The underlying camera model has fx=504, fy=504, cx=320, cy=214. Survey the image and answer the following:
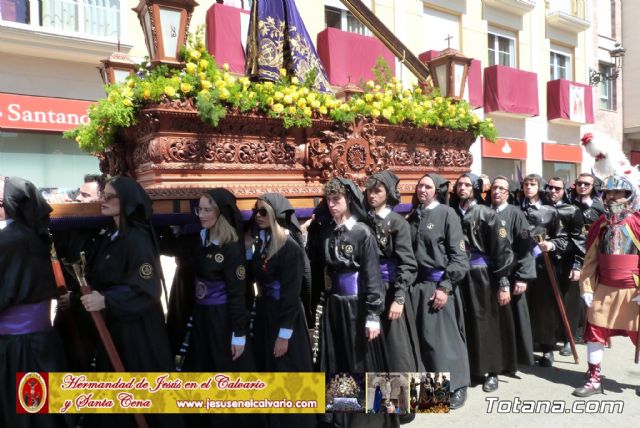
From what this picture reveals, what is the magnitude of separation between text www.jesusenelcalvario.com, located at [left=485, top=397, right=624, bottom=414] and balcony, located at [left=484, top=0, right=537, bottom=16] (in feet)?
45.7

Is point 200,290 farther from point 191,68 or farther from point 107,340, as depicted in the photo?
point 191,68

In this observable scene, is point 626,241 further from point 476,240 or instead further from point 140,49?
point 140,49

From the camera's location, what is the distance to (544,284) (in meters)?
5.82

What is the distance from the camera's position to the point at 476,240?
16.1ft

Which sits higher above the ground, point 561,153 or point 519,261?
point 561,153

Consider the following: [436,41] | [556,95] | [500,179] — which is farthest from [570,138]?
[500,179]

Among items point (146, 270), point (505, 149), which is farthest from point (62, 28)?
point (505, 149)

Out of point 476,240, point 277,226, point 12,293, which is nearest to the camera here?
point 12,293

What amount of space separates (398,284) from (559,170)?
16.8 meters

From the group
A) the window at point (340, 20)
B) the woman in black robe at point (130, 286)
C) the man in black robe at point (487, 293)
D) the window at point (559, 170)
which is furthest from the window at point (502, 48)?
the woman in black robe at point (130, 286)

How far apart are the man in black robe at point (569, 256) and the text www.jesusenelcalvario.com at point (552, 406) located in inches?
64.4

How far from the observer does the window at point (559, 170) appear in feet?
A: 58.4

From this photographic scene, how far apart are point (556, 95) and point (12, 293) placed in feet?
58.0

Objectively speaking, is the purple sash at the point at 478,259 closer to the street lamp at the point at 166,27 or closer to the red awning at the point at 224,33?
the street lamp at the point at 166,27
